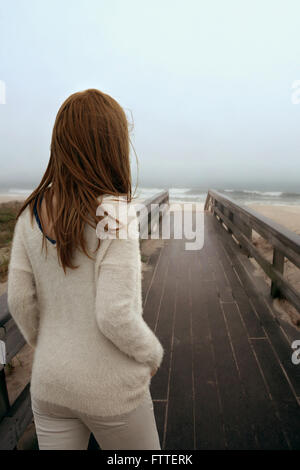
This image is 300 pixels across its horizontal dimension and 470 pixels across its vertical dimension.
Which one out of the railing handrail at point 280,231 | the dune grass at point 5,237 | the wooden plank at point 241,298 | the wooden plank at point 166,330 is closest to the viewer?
the wooden plank at point 166,330

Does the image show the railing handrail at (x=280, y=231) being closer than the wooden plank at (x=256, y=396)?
No

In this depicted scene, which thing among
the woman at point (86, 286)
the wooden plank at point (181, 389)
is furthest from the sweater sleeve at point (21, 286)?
the wooden plank at point (181, 389)

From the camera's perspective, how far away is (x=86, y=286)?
92 cm

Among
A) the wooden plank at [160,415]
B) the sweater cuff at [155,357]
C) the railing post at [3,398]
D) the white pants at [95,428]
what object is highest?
the sweater cuff at [155,357]

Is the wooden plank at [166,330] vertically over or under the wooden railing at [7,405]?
under

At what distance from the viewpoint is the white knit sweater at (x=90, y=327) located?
890mm

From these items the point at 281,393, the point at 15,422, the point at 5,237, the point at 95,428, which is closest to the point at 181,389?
the point at 281,393

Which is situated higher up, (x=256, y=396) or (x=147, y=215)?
(x=147, y=215)

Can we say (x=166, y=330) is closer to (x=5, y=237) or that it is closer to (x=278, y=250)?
(x=278, y=250)

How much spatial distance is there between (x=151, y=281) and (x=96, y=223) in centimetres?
358

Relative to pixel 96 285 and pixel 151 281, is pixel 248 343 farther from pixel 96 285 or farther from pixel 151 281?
pixel 96 285

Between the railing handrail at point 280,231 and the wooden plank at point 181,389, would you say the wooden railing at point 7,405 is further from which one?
the railing handrail at point 280,231

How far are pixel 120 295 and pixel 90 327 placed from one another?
0.44 ft

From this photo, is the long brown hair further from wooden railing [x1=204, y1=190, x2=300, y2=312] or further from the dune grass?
the dune grass
